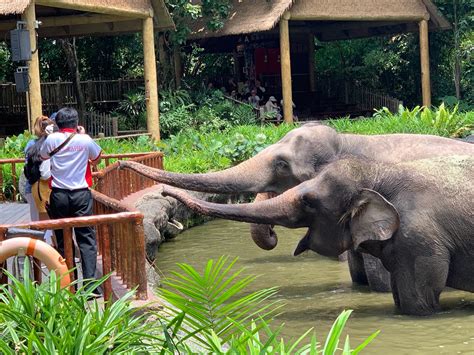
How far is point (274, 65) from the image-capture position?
102ft

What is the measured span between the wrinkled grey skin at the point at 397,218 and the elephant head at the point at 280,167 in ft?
3.04

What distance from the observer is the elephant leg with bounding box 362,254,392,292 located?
938cm

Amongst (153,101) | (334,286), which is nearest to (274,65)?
(153,101)

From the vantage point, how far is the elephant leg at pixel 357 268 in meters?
9.77

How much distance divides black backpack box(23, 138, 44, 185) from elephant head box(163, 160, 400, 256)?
3.96 feet

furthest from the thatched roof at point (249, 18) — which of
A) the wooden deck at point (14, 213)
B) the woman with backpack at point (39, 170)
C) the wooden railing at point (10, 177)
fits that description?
the woman with backpack at point (39, 170)

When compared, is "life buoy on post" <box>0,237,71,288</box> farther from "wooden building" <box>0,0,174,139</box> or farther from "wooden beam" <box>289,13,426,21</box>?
"wooden beam" <box>289,13,426,21</box>

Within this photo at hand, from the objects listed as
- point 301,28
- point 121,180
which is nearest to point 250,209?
point 121,180

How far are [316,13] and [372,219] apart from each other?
16640mm

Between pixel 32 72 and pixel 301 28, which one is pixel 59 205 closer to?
pixel 32 72

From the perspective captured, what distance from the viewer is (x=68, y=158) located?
25.6ft

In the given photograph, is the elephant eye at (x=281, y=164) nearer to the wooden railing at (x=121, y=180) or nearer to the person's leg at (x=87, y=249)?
the wooden railing at (x=121, y=180)

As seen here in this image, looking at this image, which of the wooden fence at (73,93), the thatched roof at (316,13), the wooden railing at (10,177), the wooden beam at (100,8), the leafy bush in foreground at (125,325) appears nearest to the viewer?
the leafy bush in foreground at (125,325)

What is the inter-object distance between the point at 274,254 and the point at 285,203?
4.15 metres
